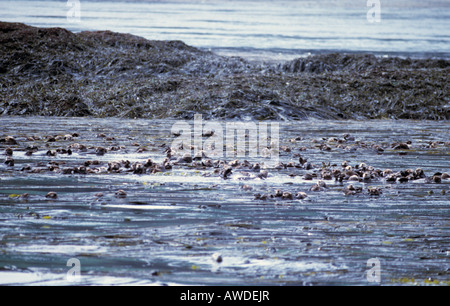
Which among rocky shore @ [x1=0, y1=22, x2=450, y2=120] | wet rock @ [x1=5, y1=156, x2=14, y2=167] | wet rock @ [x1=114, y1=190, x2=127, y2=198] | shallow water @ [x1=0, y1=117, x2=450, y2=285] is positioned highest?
rocky shore @ [x1=0, y1=22, x2=450, y2=120]

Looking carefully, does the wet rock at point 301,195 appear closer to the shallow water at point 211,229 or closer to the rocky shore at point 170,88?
the shallow water at point 211,229

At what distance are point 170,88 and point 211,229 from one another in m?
12.1

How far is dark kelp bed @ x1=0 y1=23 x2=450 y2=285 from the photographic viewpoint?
15.6 feet

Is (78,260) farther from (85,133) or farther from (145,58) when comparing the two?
(145,58)

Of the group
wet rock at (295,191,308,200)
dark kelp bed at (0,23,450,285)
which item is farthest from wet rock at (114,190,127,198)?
wet rock at (295,191,308,200)

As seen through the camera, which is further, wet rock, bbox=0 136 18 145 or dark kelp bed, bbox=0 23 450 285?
wet rock, bbox=0 136 18 145

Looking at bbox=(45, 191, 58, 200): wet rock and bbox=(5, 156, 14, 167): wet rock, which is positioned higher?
bbox=(5, 156, 14, 167): wet rock

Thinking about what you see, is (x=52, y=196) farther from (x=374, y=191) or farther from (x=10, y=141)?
(x=10, y=141)

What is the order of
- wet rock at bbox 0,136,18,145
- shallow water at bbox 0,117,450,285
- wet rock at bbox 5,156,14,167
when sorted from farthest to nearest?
wet rock at bbox 0,136,18,145, wet rock at bbox 5,156,14,167, shallow water at bbox 0,117,450,285

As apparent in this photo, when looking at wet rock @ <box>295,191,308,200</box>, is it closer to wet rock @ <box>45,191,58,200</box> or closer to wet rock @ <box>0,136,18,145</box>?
wet rock @ <box>45,191,58,200</box>

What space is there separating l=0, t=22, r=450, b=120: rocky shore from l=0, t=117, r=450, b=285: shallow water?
269 inches

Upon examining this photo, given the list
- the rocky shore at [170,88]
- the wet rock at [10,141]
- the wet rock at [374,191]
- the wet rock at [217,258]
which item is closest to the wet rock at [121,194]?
the wet rock at [217,258]

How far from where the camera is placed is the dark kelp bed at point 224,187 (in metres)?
4.75

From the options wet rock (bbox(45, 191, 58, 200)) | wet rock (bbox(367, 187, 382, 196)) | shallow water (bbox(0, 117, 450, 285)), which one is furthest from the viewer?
wet rock (bbox(367, 187, 382, 196))
